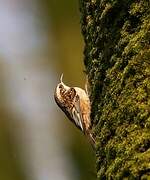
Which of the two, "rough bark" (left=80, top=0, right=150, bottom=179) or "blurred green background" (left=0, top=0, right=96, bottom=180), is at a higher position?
"rough bark" (left=80, top=0, right=150, bottom=179)

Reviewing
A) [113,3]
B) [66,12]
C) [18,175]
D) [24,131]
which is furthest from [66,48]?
[113,3]

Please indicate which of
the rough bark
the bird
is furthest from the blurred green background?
the rough bark

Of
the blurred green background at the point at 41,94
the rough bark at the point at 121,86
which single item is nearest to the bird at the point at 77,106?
the rough bark at the point at 121,86

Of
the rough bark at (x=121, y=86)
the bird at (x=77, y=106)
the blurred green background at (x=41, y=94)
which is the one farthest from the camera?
the blurred green background at (x=41, y=94)

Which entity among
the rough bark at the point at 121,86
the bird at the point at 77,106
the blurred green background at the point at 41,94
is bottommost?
the blurred green background at the point at 41,94

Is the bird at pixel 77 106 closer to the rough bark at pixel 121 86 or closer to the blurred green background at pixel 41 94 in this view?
the rough bark at pixel 121 86

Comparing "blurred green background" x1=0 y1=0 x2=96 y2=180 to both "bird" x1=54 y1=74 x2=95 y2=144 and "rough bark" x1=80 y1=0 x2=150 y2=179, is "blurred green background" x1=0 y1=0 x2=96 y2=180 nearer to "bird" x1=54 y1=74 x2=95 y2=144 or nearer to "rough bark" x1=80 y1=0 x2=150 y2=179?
"bird" x1=54 y1=74 x2=95 y2=144

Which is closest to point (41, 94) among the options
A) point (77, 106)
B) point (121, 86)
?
point (77, 106)
